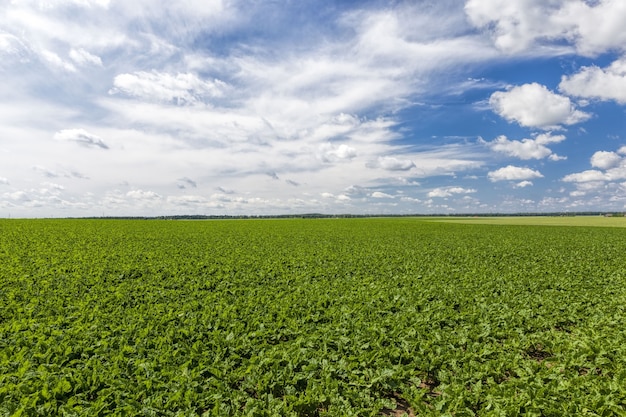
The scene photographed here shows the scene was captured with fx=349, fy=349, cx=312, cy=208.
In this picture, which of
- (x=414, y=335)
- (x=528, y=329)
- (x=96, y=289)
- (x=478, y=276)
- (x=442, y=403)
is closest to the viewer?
(x=442, y=403)

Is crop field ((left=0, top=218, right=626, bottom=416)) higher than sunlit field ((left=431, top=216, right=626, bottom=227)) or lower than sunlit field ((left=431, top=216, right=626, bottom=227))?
lower

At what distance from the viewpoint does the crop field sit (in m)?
6.80

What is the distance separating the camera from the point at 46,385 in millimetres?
6668

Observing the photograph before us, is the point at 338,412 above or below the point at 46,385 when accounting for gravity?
below

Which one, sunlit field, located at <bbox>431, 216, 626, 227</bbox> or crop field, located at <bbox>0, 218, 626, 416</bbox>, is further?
sunlit field, located at <bbox>431, 216, 626, 227</bbox>

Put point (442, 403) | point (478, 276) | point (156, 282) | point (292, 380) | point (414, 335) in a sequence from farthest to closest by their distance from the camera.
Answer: point (478, 276) < point (156, 282) < point (414, 335) < point (292, 380) < point (442, 403)

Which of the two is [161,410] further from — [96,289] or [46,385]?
[96,289]

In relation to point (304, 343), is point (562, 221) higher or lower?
higher

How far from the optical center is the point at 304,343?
9.60m

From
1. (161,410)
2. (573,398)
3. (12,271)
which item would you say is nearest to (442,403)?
(573,398)

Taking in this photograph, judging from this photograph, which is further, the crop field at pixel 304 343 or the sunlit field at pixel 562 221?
the sunlit field at pixel 562 221

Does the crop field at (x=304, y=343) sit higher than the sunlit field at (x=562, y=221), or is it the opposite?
the sunlit field at (x=562, y=221)

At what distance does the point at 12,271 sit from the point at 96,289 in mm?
6308

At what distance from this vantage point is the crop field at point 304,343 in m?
6.80
